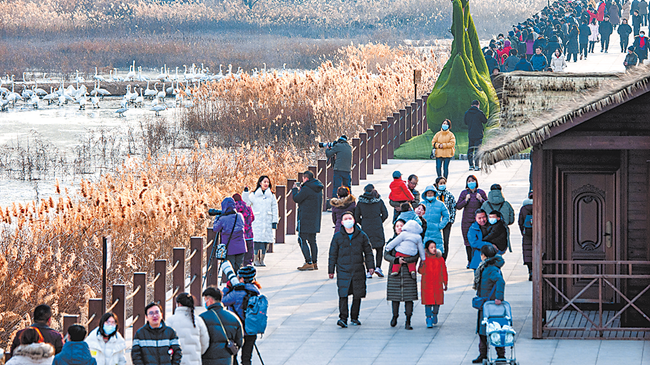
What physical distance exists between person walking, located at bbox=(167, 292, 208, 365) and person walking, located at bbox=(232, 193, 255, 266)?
5.41 metres

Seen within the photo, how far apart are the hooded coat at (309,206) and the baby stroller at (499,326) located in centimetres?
502

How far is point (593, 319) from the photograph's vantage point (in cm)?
1338

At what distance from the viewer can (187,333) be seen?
9969 mm

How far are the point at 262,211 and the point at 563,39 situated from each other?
77.9 feet

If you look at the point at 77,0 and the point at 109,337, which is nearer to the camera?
the point at 109,337

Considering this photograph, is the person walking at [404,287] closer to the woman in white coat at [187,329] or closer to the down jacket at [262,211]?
the down jacket at [262,211]

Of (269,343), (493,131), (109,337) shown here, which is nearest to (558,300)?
(493,131)

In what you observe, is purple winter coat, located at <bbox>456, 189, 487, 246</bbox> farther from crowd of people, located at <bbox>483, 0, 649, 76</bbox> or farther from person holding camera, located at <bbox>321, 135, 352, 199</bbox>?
crowd of people, located at <bbox>483, 0, 649, 76</bbox>

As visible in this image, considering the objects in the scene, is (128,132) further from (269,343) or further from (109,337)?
(109,337)

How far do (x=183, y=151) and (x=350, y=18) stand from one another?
41218 millimetres

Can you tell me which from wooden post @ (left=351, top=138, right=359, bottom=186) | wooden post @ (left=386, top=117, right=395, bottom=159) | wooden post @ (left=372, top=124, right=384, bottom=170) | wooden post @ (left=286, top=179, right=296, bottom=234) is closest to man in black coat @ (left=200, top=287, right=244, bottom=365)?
wooden post @ (left=286, top=179, right=296, bottom=234)

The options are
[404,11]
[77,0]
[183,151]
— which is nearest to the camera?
[183,151]

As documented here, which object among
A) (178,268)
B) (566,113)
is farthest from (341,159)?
(566,113)

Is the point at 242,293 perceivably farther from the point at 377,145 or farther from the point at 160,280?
the point at 377,145
